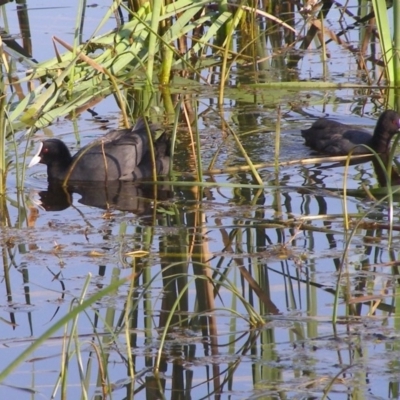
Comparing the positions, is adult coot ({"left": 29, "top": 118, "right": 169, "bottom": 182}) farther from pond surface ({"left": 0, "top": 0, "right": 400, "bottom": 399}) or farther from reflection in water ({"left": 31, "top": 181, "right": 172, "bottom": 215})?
pond surface ({"left": 0, "top": 0, "right": 400, "bottom": 399})

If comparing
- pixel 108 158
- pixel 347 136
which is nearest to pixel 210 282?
pixel 108 158

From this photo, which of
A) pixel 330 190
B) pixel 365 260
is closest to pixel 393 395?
pixel 365 260

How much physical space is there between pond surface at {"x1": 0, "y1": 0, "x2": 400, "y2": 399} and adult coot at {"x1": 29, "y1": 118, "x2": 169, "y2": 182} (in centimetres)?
20

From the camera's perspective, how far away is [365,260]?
20.1ft

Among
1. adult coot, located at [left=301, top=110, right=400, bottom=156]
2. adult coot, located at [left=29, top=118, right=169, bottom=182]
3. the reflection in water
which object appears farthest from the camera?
adult coot, located at [left=301, top=110, right=400, bottom=156]

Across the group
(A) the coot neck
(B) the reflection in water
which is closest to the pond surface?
(B) the reflection in water

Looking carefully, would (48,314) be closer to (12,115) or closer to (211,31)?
(12,115)

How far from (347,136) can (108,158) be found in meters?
2.23

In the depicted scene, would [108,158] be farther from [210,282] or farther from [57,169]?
[210,282]

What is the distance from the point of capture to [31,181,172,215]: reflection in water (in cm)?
799

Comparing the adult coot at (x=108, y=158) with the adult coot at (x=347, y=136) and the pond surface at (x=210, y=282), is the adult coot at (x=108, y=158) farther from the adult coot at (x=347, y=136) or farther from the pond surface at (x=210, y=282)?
the adult coot at (x=347, y=136)

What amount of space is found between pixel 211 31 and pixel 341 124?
201cm

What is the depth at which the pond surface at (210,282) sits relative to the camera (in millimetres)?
4637

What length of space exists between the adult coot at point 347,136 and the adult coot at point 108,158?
140cm
